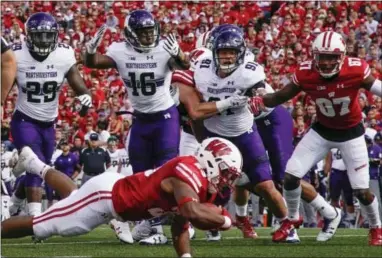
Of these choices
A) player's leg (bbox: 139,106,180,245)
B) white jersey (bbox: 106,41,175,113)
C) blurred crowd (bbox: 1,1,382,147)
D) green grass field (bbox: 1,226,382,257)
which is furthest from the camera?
blurred crowd (bbox: 1,1,382,147)

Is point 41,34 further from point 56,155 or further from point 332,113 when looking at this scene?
point 56,155

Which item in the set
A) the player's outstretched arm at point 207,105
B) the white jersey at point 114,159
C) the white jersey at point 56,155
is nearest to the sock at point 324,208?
the player's outstretched arm at point 207,105

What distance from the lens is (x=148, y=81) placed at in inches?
376

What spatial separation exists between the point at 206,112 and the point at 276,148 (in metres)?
1.79

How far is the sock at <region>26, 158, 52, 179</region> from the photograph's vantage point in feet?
29.4

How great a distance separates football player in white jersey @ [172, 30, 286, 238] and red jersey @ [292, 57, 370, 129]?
1.58 ft

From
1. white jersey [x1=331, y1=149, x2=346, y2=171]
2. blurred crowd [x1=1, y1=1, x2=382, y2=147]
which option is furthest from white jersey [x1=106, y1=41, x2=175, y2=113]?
blurred crowd [x1=1, y1=1, x2=382, y2=147]

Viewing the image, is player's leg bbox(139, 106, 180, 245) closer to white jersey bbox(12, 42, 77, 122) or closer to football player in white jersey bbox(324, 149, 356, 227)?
white jersey bbox(12, 42, 77, 122)

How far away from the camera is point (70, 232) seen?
23.8 feet

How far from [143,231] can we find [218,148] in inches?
101

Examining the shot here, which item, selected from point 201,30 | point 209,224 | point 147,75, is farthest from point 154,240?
point 201,30

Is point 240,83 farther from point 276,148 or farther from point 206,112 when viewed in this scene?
point 276,148

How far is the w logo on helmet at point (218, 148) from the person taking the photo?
678cm

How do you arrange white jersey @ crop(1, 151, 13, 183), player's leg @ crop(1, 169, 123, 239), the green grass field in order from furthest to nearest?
white jersey @ crop(1, 151, 13, 183) → the green grass field → player's leg @ crop(1, 169, 123, 239)
